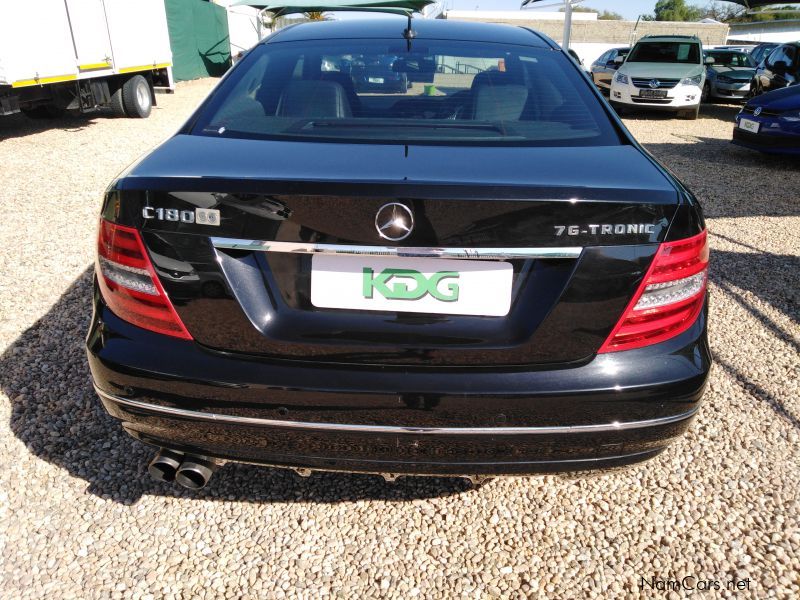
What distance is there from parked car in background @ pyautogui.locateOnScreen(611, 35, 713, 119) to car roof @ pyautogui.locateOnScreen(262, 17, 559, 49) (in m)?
11.0

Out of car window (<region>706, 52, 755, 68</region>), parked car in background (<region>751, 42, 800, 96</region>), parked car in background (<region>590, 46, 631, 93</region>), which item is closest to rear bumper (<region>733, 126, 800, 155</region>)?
parked car in background (<region>751, 42, 800, 96</region>)

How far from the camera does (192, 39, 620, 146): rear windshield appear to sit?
196 centimetres

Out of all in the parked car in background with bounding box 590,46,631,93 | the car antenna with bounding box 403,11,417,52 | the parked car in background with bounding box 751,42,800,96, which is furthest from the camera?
the parked car in background with bounding box 590,46,631,93

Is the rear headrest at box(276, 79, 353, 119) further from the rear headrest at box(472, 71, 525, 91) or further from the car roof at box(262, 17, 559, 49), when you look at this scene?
the rear headrest at box(472, 71, 525, 91)

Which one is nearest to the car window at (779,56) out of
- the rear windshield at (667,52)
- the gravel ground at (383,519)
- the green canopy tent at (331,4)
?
the rear windshield at (667,52)

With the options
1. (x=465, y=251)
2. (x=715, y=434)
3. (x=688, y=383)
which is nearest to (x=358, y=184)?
(x=465, y=251)

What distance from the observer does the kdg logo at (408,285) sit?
152cm

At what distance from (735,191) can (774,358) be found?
4.60m

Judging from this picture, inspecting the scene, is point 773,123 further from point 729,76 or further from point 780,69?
point 729,76

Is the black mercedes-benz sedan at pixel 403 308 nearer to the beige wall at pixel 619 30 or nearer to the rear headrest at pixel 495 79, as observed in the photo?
the rear headrest at pixel 495 79

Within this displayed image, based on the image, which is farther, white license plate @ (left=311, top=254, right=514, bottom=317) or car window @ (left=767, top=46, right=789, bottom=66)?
car window @ (left=767, top=46, right=789, bottom=66)

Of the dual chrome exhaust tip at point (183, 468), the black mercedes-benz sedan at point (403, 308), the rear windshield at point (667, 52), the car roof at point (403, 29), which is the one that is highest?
the car roof at point (403, 29)

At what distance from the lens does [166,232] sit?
1.56m

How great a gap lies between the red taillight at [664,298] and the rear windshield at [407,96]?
505 mm
